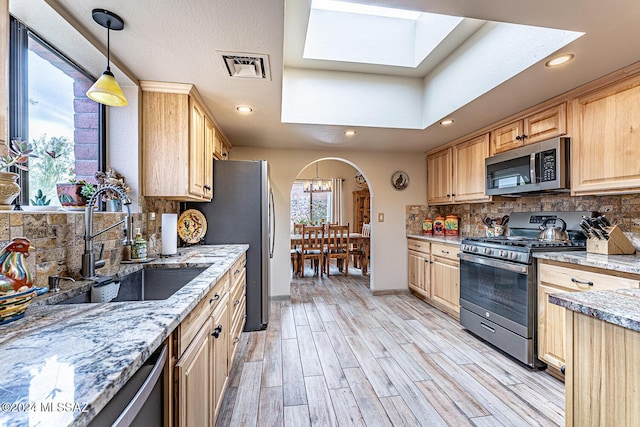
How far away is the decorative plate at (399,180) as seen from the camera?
417cm

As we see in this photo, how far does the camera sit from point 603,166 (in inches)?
77.5

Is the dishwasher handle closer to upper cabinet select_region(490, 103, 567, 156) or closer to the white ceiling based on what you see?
the white ceiling

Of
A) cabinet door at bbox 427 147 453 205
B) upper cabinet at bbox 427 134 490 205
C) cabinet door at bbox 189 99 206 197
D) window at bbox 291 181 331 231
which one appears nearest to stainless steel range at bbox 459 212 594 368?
upper cabinet at bbox 427 134 490 205

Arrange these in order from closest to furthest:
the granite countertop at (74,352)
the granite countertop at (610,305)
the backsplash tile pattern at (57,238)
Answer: the granite countertop at (74,352), the granite countertop at (610,305), the backsplash tile pattern at (57,238)

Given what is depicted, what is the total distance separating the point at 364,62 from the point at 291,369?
273cm

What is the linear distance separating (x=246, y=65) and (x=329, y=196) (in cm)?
615

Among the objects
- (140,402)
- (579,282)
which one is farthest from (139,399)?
(579,282)

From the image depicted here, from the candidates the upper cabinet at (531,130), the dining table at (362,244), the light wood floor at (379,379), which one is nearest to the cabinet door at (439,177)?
the upper cabinet at (531,130)

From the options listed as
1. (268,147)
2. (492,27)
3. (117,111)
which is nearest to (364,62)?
(492,27)

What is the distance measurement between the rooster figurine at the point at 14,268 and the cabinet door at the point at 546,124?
10.6ft

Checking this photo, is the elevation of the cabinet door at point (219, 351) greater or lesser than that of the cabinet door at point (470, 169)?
lesser

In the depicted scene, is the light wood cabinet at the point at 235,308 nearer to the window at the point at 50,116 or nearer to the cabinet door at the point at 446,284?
the window at the point at 50,116

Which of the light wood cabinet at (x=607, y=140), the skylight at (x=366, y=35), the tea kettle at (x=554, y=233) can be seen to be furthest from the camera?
the skylight at (x=366, y=35)

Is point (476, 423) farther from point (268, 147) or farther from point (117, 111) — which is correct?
point (268, 147)
